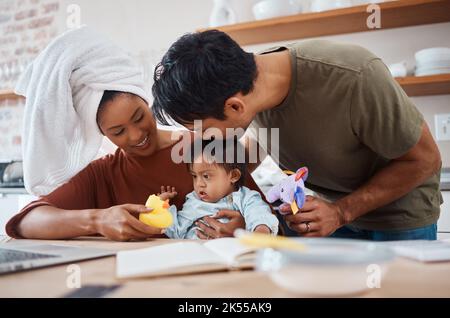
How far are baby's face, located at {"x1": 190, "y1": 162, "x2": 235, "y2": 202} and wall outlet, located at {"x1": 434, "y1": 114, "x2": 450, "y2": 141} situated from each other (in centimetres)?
164

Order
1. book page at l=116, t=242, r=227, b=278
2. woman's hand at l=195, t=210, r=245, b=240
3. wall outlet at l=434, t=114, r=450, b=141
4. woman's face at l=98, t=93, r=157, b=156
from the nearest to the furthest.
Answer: book page at l=116, t=242, r=227, b=278, woman's hand at l=195, t=210, r=245, b=240, woman's face at l=98, t=93, r=157, b=156, wall outlet at l=434, t=114, r=450, b=141

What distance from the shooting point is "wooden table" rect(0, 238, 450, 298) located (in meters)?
0.56

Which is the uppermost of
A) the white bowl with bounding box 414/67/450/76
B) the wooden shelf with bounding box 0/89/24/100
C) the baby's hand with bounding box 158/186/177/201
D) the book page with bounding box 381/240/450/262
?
the white bowl with bounding box 414/67/450/76

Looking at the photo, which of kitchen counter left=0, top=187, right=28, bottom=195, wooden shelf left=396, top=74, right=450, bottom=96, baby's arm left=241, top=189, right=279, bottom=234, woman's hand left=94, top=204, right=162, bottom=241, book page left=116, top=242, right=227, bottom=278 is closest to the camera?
book page left=116, top=242, right=227, bottom=278

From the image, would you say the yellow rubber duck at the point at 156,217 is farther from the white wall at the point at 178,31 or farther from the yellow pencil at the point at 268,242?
the white wall at the point at 178,31

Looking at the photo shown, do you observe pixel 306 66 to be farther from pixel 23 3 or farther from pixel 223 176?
pixel 23 3

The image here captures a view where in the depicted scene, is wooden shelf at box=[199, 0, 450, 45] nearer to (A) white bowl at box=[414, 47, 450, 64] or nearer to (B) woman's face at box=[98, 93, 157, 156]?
(A) white bowl at box=[414, 47, 450, 64]

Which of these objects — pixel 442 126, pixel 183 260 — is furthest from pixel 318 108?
pixel 442 126

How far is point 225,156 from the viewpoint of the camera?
5.08 ft

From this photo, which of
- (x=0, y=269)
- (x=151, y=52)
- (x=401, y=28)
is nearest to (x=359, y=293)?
(x=0, y=269)

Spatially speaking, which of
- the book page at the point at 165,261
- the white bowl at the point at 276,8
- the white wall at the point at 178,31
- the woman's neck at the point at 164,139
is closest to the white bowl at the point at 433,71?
the white wall at the point at 178,31

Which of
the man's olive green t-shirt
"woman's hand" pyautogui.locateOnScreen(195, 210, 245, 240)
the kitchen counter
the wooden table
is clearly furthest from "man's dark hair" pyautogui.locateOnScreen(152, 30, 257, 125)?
the kitchen counter

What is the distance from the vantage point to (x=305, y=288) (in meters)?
0.53
